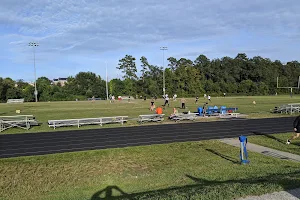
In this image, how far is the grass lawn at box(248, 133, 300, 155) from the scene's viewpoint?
14.2 metres

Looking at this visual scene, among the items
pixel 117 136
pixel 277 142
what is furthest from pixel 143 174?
pixel 277 142

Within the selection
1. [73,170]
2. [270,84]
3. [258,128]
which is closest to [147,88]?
[270,84]

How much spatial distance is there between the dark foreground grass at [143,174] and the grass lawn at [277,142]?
2049mm

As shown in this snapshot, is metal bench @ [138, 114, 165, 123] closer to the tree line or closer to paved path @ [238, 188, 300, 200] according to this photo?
paved path @ [238, 188, 300, 200]

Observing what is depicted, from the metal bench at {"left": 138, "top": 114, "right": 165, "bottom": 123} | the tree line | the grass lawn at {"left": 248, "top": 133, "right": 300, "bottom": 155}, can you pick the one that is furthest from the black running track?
the tree line

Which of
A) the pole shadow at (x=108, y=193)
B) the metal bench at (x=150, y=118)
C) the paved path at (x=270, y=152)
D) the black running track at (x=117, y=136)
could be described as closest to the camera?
the pole shadow at (x=108, y=193)

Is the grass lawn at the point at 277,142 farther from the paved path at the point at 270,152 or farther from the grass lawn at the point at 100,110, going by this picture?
the grass lawn at the point at 100,110

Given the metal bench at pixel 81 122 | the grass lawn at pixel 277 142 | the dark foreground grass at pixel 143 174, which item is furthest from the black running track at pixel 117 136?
the metal bench at pixel 81 122

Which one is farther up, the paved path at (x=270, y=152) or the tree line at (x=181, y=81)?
the tree line at (x=181, y=81)

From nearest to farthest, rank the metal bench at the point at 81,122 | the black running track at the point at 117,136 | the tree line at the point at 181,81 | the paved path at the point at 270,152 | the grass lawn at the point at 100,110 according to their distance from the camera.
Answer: the paved path at the point at 270,152 < the black running track at the point at 117,136 < the metal bench at the point at 81,122 < the grass lawn at the point at 100,110 < the tree line at the point at 181,81

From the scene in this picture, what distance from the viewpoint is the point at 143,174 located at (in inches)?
429

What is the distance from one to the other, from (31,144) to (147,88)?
80.0m

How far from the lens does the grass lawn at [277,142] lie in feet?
46.4

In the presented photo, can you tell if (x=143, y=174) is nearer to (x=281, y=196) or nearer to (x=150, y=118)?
(x=281, y=196)
